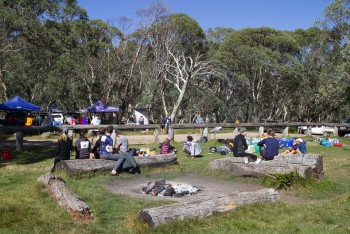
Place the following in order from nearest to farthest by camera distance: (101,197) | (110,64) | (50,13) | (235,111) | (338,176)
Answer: (101,197) → (338,176) → (50,13) → (110,64) → (235,111)

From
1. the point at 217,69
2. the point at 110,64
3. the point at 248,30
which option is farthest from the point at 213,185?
the point at 248,30

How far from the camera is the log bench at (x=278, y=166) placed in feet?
34.7

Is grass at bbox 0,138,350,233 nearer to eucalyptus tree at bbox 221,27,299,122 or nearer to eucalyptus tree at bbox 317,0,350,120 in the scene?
eucalyptus tree at bbox 317,0,350,120

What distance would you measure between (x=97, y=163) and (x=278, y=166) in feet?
15.9

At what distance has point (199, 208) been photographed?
689 cm

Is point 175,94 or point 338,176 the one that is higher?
point 175,94

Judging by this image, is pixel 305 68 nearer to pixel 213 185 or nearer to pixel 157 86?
pixel 157 86

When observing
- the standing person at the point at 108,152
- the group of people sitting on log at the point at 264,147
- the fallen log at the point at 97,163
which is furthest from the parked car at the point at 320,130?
the standing person at the point at 108,152

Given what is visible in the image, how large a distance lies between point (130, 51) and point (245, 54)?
10.9 meters

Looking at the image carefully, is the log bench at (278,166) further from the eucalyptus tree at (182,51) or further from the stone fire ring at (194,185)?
the eucalyptus tree at (182,51)

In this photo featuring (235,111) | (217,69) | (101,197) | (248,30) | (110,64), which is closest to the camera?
(101,197)

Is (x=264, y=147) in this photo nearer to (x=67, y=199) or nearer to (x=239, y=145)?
(x=239, y=145)

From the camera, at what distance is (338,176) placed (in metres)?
12.5

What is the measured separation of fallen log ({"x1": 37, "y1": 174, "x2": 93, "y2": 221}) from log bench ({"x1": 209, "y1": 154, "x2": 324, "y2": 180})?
522 centimetres
